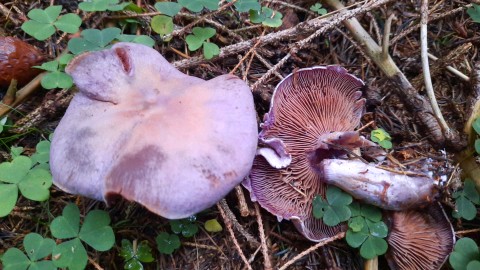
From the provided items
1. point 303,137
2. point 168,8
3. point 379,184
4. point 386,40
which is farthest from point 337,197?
point 168,8

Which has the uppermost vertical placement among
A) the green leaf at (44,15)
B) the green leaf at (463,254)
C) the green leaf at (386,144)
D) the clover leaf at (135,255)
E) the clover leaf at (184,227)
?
the green leaf at (44,15)

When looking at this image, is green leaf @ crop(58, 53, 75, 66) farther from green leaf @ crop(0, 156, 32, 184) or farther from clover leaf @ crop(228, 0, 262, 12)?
clover leaf @ crop(228, 0, 262, 12)

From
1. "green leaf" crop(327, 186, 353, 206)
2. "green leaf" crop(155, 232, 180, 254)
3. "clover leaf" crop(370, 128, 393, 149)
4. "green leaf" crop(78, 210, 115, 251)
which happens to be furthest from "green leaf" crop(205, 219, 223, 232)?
"clover leaf" crop(370, 128, 393, 149)

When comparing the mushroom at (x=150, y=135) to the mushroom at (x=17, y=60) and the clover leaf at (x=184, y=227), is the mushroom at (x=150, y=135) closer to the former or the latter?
the clover leaf at (x=184, y=227)

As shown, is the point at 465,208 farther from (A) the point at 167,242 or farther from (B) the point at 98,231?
(B) the point at 98,231

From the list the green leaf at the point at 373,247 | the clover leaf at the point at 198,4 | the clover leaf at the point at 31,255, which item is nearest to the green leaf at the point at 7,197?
the clover leaf at the point at 31,255
